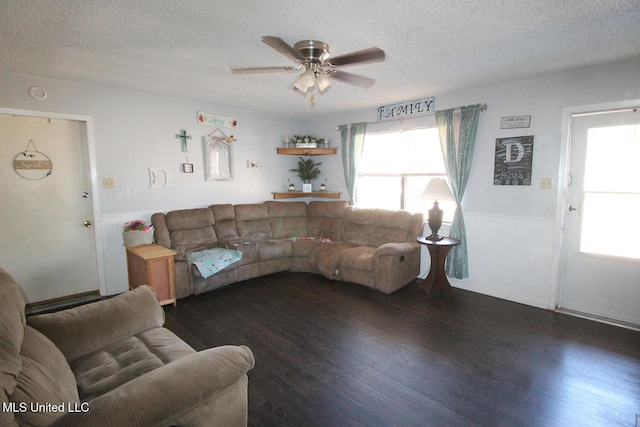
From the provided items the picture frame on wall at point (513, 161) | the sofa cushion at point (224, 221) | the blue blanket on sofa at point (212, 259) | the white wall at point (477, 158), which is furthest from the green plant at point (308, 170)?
the picture frame on wall at point (513, 161)

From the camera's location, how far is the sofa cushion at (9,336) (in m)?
0.99

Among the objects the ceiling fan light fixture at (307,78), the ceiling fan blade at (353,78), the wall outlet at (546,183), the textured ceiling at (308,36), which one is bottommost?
the wall outlet at (546,183)

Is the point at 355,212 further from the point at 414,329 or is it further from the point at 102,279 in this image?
the point at 102,279

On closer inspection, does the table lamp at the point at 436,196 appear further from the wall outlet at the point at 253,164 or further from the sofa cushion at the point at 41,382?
the sofa cushion at the point at 41,382

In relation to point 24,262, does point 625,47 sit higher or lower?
higher

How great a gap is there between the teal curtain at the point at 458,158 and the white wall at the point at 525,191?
9cm

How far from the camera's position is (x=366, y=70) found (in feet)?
9.77

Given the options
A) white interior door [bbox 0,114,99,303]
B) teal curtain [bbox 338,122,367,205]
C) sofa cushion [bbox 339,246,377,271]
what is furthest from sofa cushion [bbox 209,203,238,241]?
teal curtain [bbox 338,122,367,205]

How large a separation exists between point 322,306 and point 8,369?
2.63 m

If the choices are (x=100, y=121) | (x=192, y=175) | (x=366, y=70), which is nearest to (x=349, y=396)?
(x=366, y=70)

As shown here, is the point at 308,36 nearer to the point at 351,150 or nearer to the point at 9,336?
the point at 9,336

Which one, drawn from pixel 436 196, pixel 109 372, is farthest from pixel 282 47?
pixel 436 196

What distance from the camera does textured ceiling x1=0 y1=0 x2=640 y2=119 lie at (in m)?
1.90

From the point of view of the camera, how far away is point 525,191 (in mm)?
3402
